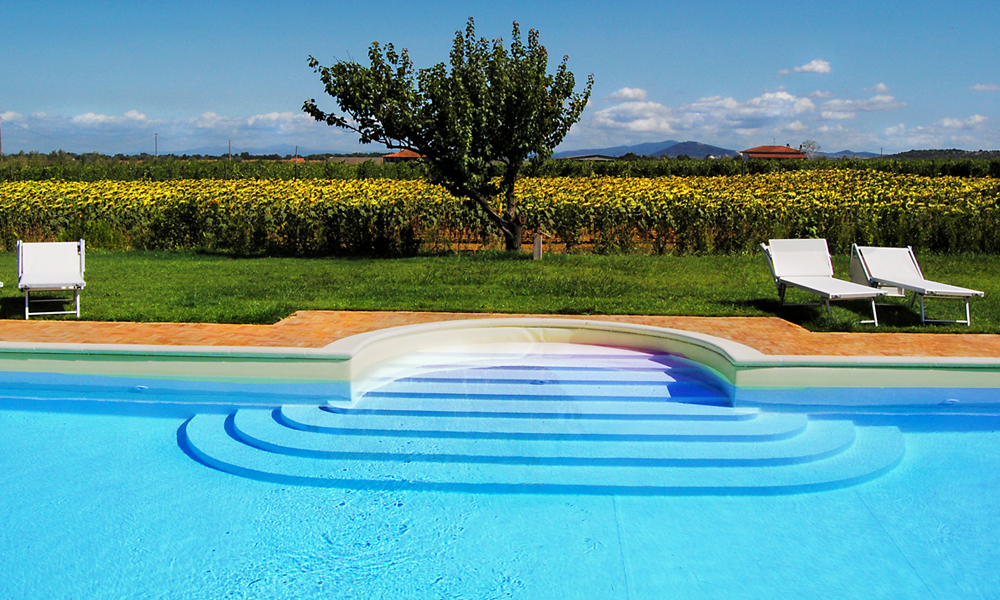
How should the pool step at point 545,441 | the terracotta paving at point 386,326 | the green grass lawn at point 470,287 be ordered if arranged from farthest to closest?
the green grass lawn at point 470,287
the terracotta paving at point 386,326
the pool step at point 545,441

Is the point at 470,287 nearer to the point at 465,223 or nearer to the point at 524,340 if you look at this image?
the point at 524,340

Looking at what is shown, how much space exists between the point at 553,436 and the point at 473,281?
5695 millimetres

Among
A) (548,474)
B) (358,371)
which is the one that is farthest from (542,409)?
(358,371)

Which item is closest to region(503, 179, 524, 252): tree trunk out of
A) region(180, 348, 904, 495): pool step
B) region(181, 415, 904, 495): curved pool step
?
region(180, 348, 904, 495): pool step

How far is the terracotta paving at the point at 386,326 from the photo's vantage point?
686cm

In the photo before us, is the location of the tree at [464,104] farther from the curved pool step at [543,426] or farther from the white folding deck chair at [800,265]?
the curved pool step at [543,426]

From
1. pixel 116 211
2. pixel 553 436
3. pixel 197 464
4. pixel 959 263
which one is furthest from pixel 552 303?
pixel 116 211

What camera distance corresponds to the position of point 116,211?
15.7 m

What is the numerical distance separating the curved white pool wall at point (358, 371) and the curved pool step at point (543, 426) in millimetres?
483

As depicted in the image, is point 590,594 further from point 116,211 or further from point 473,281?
point 116,211

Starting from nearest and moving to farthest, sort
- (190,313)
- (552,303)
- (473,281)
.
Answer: (190,313), (552,303), (473,281)

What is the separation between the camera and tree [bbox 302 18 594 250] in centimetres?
1288

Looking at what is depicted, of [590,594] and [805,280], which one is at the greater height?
[805,280]

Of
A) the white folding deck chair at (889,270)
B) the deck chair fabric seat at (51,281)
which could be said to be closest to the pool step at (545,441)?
the white folding deck chair at (889,270)
